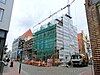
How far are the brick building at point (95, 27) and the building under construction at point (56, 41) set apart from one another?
46.0 m

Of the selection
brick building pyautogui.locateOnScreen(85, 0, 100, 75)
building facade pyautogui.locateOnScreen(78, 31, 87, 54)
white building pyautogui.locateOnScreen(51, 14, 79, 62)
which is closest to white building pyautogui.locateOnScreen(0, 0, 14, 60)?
brick building pyautogui.locateOnScreen(85, 0, 100, 75)

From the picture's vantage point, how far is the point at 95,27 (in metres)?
4.38

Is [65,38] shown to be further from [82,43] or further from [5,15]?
[5,15]

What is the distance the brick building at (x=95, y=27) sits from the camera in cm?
401

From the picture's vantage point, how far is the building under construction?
2078 inches

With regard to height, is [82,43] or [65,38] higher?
[65,38]

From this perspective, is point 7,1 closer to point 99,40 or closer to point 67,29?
point 99,40

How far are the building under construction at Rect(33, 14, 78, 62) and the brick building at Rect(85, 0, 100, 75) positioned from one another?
151ft

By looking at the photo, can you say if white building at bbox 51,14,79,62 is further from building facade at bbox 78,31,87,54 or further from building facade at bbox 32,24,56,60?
building facade at bbox 78,31,87,54

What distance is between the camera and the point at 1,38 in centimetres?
1580

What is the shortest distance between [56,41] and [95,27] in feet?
158

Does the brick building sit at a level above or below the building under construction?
below

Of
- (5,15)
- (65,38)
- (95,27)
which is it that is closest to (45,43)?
(65,38)

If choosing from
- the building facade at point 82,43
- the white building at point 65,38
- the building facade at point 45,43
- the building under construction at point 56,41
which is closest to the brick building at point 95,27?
the building under construction at point 56,41
